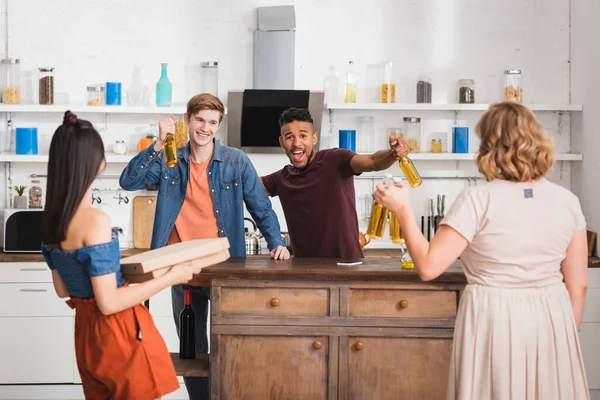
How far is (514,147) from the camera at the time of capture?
7.56 feet

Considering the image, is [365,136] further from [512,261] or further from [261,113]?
[512,261]

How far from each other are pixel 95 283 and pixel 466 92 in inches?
148

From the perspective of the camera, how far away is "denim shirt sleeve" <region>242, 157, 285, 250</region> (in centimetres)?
355

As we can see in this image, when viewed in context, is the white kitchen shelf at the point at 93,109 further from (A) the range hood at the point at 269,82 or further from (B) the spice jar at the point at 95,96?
(A) the range hood at the point at 269,82

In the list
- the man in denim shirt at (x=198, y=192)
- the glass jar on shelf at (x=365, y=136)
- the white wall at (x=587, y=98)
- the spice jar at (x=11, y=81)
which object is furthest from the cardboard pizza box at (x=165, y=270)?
the white wall at (x=587, y=98)

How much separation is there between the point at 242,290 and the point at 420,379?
0.79m

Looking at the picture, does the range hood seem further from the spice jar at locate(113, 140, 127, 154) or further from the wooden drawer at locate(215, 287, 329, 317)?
the wooden drawer at locate(215, 287, 329, 317)

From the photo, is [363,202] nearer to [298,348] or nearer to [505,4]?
[505,4]

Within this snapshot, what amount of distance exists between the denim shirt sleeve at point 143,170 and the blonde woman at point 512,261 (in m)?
1.34

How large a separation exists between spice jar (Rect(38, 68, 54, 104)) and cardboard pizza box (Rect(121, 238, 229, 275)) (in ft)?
9.69

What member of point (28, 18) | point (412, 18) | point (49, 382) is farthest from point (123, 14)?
point (49, 382)

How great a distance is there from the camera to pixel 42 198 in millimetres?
5477

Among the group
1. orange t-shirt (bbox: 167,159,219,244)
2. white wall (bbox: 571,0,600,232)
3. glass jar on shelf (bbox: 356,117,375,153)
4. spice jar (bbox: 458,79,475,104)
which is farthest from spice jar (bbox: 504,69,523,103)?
orange t-shirt (bbox: 167,159,219,244)

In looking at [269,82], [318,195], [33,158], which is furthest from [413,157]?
[33,158]
